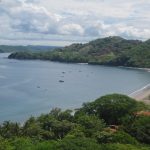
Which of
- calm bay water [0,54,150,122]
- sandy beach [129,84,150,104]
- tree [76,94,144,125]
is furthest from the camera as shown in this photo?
sandy beach [129,84,150,104]

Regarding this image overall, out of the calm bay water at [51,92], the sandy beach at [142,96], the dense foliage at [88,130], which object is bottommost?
the calm bay water at [51,92]

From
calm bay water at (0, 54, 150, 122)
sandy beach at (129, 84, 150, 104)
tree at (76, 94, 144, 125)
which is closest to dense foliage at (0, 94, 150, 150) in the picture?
tree at (76, 94, 144, 125)

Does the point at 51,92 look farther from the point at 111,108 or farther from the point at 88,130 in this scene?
the point at 88,130

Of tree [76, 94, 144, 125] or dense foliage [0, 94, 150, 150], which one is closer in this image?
dense foliage [0, 94, 150, 150]

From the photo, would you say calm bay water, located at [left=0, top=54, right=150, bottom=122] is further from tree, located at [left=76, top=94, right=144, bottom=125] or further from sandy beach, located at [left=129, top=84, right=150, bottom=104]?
tree, located at [left=76, top=94, right=144, bottom=125]

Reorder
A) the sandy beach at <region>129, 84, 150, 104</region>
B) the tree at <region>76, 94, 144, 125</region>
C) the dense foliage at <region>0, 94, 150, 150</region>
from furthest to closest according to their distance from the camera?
the sandy beach at <region>129, 84, 150, 104</region>
the tree at <region>76, 94, 144, 125</region>
the dense foliage at <region>0, 94, 150, 150</region>

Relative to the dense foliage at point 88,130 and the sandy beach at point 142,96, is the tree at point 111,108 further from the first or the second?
the sandy beach at point 142,96

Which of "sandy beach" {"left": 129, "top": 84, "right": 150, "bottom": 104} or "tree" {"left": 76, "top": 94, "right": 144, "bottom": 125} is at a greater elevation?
"tree" {"left": 76, "top": 94, "right": 144, "bottom": 125}

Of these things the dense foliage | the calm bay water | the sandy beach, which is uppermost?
the dense foliage

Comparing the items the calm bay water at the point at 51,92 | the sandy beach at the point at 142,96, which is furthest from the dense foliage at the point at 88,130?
the sandy beach at the point at 142,96
